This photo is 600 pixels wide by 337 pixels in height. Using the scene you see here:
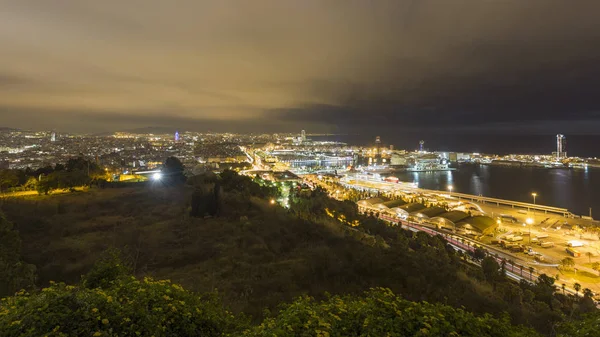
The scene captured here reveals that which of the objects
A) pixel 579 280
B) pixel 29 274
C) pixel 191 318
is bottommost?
pixel 579 280

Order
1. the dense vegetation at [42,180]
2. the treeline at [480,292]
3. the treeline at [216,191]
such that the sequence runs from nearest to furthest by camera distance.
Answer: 1. the treeline at [480,292]
2. the treeline at [216,191]
3. the dense vegetation at [42,180]

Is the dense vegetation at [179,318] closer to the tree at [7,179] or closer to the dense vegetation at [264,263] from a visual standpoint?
the dense vegetation at [264,263]

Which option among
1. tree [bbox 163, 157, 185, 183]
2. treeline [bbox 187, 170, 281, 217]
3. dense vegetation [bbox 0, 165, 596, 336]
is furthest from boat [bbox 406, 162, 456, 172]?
tree [bbox 163, 157, 185, 183]

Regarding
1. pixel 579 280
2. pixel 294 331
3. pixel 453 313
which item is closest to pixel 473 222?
pixel 579 280

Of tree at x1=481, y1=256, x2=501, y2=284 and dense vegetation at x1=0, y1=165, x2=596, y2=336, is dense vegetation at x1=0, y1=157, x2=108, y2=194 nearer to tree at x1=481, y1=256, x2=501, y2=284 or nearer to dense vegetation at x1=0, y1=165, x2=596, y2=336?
dense vegetation at x1=0, y1=165, x2=596, y2=336

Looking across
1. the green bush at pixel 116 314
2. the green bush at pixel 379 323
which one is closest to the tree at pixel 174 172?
→ the green bush at pixel 116 314

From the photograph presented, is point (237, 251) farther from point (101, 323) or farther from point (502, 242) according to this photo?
point (502, 242)

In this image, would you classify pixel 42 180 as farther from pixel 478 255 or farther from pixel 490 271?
pixel 478 255
